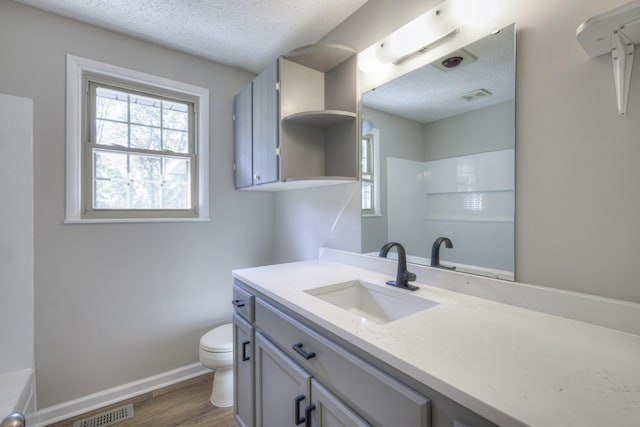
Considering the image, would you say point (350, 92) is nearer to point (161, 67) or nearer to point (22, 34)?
point (161, 67)

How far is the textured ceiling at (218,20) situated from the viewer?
169 cm

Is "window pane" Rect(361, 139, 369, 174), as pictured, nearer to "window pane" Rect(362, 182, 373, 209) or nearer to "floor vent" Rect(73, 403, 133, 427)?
"window pane" Rect(362, 182, 373, 209)

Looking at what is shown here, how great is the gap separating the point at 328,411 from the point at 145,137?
2.18m

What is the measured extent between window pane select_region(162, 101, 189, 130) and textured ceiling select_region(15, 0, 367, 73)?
0.42 m

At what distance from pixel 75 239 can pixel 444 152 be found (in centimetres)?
228

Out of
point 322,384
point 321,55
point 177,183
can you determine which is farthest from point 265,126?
point 322,384

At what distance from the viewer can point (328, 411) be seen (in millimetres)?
941

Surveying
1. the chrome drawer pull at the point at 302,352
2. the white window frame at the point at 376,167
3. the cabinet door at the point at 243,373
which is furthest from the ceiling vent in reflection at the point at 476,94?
the cabinet door at the point at 243,373

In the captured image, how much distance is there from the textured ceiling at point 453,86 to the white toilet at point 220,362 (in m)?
1.80

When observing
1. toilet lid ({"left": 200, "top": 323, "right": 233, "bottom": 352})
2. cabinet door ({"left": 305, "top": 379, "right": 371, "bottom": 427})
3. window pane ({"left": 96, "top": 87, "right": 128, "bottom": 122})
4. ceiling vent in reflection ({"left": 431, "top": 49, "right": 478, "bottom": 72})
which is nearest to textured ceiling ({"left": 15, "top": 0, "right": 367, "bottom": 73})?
window pane ({"left": 96, "top": 87, "right": 128, "bottom": 122})

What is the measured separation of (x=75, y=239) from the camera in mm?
1840

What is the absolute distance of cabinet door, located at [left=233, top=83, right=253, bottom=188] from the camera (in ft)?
6.91

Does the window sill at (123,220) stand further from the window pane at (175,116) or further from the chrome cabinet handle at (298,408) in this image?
the chrome cabinet handle at (298,408)

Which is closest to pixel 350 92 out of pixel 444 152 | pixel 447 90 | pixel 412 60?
pixel 412 60
